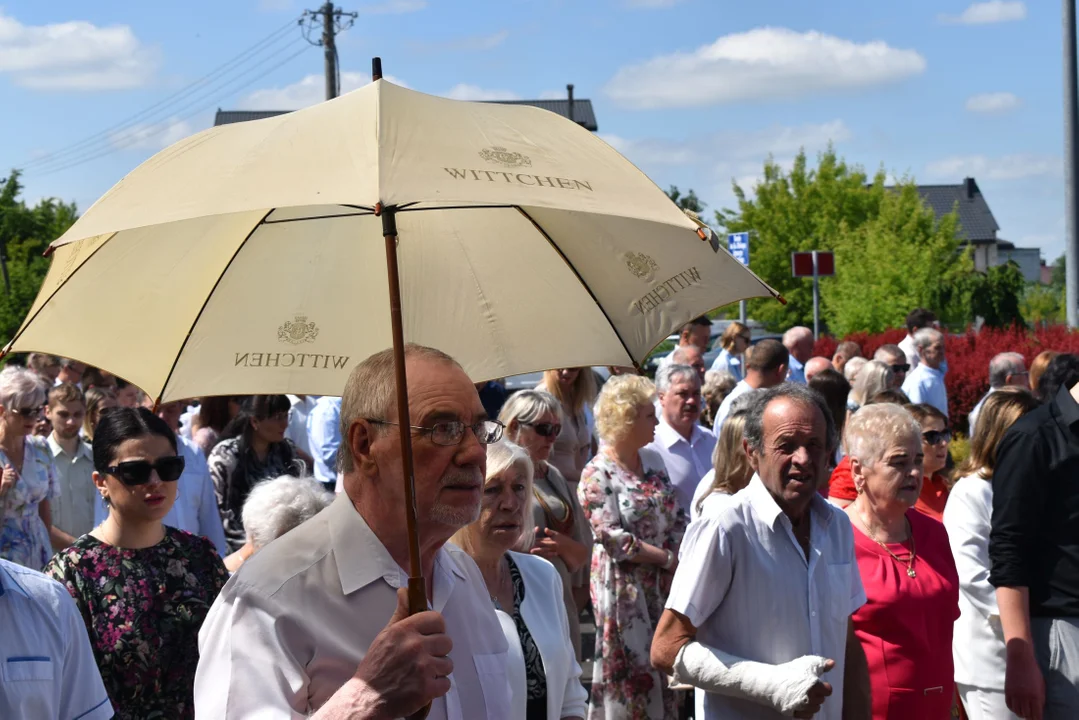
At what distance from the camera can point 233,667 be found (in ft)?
7.53

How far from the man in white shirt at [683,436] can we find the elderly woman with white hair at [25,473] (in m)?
3.65

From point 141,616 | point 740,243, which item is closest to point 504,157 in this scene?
A: point 141,616

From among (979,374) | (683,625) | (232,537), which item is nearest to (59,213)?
(979,374)

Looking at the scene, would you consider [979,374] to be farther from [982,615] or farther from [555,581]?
[555,581]

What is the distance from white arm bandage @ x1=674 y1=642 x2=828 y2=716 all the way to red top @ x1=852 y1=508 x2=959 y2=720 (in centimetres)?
76

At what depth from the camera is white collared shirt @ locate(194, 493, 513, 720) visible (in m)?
2.29

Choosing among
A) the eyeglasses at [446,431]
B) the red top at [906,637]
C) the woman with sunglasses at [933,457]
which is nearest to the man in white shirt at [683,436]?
the woman with sunglasses at [933,457]

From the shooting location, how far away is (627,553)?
6.80 metres

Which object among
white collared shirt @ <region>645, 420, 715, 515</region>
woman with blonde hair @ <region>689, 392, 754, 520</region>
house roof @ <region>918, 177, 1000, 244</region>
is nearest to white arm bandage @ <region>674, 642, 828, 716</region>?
woman with blonde hair @ <region>689, 392, 754, 520</region>

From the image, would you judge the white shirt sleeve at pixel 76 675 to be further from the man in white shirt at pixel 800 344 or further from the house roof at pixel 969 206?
the house roof at pixel 969 206

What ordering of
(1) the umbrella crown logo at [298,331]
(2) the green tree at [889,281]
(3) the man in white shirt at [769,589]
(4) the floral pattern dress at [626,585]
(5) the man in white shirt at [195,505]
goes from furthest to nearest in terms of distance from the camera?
(2) the green tree at [889,281] → (4) the floral pattern dress at [626,585] → (5) the man in white shirt at [195,505] → (3) the man in white shirt at [769,589] → (1) the umbrella crown logo at [298,331]

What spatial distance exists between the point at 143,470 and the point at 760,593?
7.57ft

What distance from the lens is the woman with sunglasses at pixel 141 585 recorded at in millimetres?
4332

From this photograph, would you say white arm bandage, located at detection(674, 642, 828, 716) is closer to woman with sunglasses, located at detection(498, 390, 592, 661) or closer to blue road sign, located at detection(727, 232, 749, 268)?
woman with sunglasses, located at detection(498, 390, 592, 661)
